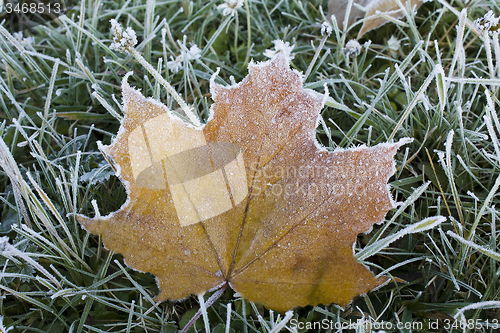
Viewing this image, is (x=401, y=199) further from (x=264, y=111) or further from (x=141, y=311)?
(x=141, y=311)

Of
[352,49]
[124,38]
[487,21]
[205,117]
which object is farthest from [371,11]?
[124,38]

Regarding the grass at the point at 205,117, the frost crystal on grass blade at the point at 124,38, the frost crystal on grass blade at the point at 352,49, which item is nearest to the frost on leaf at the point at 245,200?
the grass at the point at 205,117

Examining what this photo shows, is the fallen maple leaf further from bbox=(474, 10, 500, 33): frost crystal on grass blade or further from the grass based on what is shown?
bbox=(474, 10, 500, 33): frost crystal on grass blade

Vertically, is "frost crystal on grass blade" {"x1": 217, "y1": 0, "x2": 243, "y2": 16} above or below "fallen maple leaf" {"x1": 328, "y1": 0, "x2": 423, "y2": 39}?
above

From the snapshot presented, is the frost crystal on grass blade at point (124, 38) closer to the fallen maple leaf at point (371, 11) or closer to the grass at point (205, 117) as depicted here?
the grass at point (205, 117)

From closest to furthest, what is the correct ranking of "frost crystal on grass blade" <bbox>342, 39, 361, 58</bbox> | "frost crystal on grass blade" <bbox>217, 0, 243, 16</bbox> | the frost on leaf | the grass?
the frost on leaf
the grass
"frost crystal on grass blade" <bbox>342, 39, 361, 58</bbox>
"frost crystal on grass blade" <bbox>217, 0, 243, 16</bbox>

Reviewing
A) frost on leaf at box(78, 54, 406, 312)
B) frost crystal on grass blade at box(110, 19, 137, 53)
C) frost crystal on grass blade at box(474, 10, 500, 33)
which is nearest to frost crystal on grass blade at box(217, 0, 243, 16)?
frost crystal on grass blade at box(110, 19, 137, 53)

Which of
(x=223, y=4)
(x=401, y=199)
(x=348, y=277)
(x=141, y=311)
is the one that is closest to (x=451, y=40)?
(x=401, y=199)
